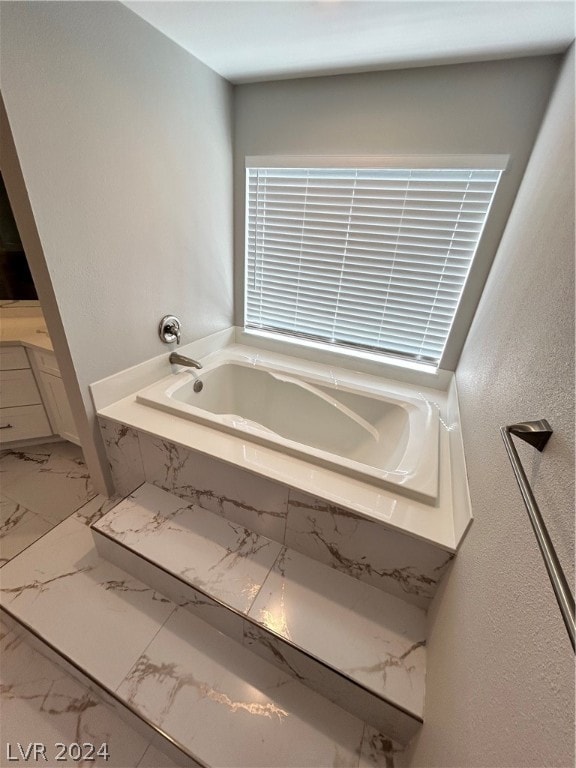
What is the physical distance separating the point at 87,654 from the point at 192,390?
1.13 metres

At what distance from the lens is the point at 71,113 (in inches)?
41.5

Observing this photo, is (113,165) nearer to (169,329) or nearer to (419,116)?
(169,329)

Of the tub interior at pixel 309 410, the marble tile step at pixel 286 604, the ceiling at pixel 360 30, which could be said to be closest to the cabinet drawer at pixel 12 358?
the tub interior at pixel 309 410

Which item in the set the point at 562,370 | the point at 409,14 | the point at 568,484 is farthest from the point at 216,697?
the point at 409,14

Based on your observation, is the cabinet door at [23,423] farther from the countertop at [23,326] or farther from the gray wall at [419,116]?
the gray wall at [419,116]

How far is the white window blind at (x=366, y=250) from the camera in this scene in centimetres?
155

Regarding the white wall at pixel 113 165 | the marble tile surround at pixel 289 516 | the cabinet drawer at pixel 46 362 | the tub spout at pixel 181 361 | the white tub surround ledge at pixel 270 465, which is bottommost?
the marble tile surround at pixel 289 516

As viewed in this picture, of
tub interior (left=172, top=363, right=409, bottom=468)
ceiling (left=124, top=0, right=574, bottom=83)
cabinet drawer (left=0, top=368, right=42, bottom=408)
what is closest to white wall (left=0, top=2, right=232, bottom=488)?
ceiling (left=124, top=0, right=574, bottom=83)

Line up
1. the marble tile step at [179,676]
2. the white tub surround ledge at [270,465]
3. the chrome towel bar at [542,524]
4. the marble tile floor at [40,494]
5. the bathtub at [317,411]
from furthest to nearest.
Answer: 1. the marble tile floor at [40,494]
2. the bathtub at [317,411]
3. the white tub surround ledge at [270,465]
4. the marble tile step at [179,676]
5. the chrome towel bar at [542,524]

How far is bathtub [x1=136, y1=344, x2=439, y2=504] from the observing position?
4.07 ft

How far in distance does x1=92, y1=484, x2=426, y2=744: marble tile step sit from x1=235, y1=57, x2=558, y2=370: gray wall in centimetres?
133

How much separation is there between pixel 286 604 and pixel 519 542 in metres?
0.84

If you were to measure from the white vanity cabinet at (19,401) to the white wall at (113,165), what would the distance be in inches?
29.5

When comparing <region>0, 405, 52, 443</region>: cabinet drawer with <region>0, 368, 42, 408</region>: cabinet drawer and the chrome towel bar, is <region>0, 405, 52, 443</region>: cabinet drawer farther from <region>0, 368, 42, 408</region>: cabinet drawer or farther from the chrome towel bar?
the chrome towel bar
